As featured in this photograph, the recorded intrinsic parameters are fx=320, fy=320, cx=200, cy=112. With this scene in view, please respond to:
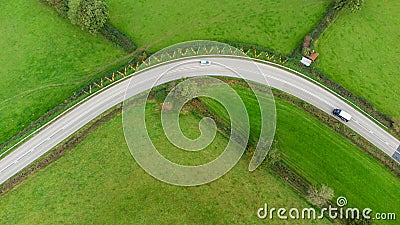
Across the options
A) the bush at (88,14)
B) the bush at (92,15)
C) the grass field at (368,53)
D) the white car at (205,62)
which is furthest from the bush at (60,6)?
the grass field at (368,53)

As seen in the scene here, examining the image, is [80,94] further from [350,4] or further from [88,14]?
[350,4]

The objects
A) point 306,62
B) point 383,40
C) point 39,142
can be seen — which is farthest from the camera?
point 383,40

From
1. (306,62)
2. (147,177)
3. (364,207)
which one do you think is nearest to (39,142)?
(147,177)

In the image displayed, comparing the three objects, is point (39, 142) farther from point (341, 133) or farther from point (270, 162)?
point (341, 133)

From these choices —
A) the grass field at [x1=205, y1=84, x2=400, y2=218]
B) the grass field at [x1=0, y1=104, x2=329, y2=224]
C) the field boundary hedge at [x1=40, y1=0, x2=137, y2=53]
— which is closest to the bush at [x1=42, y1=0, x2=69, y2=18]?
the field boundary hedge at [x1=40, y1=0, x2=137, y2=53]

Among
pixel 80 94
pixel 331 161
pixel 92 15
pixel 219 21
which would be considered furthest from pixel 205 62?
pixel 331 161

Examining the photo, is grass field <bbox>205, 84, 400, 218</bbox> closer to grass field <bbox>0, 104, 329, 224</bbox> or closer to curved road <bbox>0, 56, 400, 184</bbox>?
curved road <bbox>0, 56, 400, 184</bbox>
